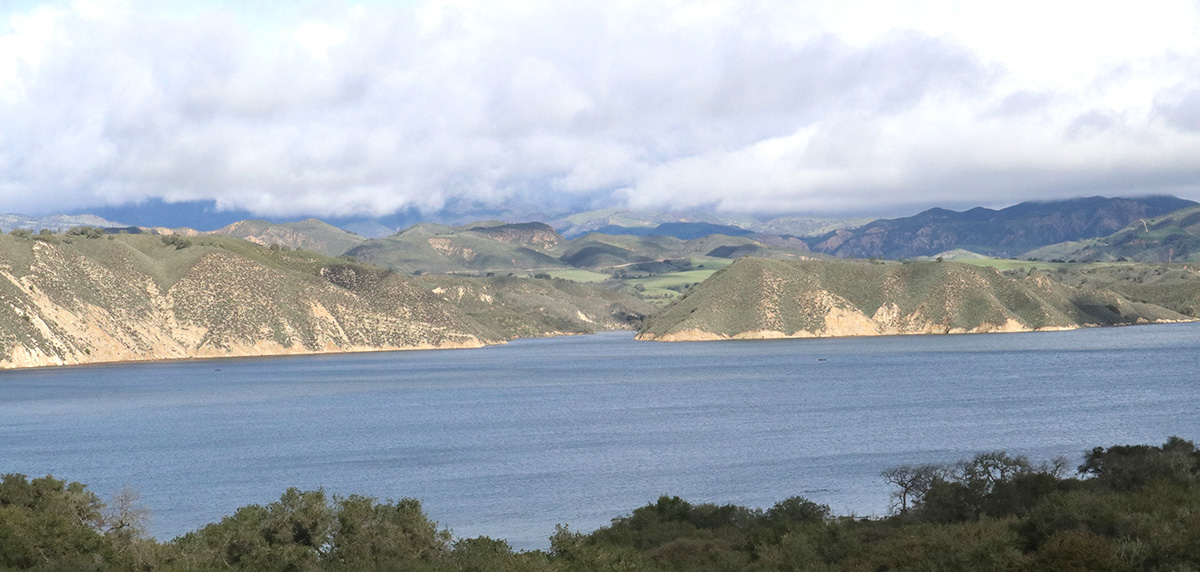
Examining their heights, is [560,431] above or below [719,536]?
below

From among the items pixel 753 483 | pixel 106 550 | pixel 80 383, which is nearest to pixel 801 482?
pixel 753 483

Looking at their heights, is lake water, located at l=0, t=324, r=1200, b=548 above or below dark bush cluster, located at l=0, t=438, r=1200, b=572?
below

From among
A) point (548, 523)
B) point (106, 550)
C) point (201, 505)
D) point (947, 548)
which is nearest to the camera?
point (947, 548)

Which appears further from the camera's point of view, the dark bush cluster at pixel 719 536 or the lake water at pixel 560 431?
the lake water at pixel 560 431

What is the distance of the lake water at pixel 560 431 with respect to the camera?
7194 cm

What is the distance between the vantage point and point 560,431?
10625cm

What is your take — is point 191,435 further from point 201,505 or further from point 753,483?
point 753,483

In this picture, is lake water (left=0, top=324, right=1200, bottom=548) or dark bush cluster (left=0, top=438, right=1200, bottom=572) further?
lake water (left=0, top=324, right=1200, bottom=548)

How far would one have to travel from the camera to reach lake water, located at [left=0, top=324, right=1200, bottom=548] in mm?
71938

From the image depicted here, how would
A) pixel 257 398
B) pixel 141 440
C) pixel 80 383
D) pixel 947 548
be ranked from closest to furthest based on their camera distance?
pixel 947 548 < pixel 141 440 < pixel 257 398 < pixel 80 383

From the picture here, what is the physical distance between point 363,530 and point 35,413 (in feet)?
315

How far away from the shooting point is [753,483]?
73.2 metres

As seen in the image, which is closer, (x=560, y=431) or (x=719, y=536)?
(x=719, y=536)

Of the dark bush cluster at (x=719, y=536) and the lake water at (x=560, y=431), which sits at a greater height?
the dark bush cluster at (x=719, y=536)
